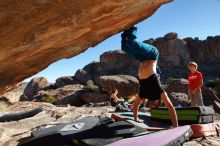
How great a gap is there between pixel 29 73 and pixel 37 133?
1.39 meters

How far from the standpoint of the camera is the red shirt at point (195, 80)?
30.7 feet

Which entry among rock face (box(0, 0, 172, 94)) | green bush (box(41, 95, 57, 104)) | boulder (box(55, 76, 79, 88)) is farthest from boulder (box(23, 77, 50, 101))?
rock face (box(0, 0, 172, 94))

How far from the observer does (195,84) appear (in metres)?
9.53

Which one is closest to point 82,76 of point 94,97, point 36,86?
point 36,86

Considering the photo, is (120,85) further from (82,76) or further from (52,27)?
(52,27)

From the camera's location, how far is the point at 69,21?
480cm

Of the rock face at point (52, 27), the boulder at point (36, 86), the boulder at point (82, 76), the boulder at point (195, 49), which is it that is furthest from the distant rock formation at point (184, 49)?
the rock face at point (52, 27)

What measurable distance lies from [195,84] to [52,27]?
19.6 ft

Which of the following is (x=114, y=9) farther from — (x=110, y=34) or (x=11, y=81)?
(x=11, y=81)

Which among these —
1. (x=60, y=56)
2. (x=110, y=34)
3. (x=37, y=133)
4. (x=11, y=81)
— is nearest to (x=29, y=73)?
(x=11, y=81)

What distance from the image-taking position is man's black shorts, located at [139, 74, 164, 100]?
6.00 meters

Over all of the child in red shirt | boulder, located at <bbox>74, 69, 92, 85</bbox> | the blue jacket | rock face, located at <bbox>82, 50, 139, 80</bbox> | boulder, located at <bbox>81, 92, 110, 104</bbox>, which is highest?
rock face, located at <bbox>82, 50, 139, 80</bbox>

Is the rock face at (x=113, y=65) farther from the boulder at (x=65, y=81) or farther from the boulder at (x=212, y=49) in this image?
the boulder at (x=212, y=49)

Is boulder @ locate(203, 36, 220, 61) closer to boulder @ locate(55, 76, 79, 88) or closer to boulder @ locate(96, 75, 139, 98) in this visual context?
boulder @ locate(55, 76, 79, 88)
